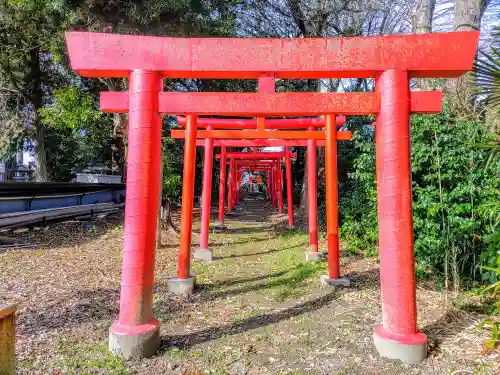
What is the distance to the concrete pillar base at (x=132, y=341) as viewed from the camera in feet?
9.87

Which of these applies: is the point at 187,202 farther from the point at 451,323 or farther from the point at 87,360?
the point at 451,323

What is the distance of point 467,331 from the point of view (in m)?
3.48

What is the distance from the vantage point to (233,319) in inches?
158

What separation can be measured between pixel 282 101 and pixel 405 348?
86.1 inches

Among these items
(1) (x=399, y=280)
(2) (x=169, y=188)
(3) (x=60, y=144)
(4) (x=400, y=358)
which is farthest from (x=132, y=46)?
(3) (x=60, y=144)

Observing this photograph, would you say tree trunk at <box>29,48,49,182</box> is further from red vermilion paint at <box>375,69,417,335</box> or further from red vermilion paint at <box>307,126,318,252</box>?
red vermilion paint at <box>375,69,417,335</box>

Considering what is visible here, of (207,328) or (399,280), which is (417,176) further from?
(207,328)

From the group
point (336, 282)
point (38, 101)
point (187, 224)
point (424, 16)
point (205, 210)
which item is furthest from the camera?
point (38, 101)

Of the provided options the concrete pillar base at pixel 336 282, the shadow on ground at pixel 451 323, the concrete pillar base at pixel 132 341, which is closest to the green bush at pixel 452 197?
the shadow on ground at pixel 451 323

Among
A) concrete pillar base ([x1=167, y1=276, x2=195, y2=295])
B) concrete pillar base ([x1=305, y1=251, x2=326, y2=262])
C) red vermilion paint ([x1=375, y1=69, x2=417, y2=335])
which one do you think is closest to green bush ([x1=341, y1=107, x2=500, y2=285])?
red vermilion paint ([x1=375, y1=69, x2=417, y2=335])

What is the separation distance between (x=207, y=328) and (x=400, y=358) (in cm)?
176

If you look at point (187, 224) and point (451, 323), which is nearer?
point (451, 323)

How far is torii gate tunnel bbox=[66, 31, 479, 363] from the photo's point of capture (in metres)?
3.04

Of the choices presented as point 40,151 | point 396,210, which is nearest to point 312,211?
point 396,210
